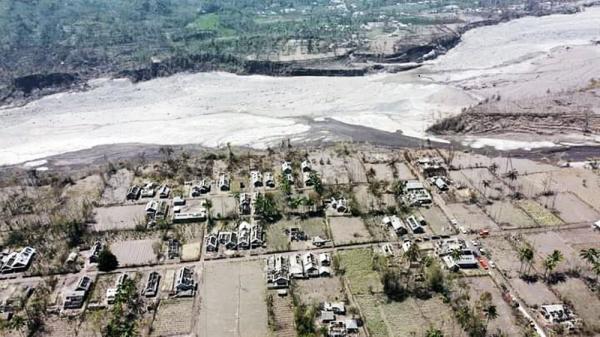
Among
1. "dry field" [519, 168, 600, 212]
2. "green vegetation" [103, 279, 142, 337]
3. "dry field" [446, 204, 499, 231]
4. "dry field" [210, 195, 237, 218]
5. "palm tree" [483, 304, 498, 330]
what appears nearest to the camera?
"palm tree" [483, 304, 498, 330]

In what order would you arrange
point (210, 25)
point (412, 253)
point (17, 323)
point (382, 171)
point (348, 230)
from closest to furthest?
1. point (17, 323)
2. point (412, 253)
3. point (348, 230)
4. point (382, 171)
5. point (210, 25)

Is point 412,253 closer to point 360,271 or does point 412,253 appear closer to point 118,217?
point 360,271

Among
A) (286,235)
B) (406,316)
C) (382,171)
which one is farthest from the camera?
(382,171)

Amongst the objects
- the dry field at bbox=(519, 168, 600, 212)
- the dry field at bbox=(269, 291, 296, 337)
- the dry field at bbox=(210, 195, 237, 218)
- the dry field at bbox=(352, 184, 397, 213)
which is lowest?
the dry field at bbox=(269, 291, 296, 337)

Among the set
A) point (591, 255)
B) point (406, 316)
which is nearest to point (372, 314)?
point (406, 316)

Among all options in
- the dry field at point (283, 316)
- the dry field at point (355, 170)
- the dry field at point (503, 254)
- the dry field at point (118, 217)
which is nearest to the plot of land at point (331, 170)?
the dry field at point (355, 170)

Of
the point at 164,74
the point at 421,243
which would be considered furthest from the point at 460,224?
the point at 164,74

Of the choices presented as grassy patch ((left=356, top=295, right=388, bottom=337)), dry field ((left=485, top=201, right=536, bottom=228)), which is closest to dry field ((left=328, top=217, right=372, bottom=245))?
grassy patch ((left=356, top=295, right=388, bottom=337))

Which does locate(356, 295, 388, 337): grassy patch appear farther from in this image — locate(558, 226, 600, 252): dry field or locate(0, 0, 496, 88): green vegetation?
locate(0, 0, 496, 88): green vegetation

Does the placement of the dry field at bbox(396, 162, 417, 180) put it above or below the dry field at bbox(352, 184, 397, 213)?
above
